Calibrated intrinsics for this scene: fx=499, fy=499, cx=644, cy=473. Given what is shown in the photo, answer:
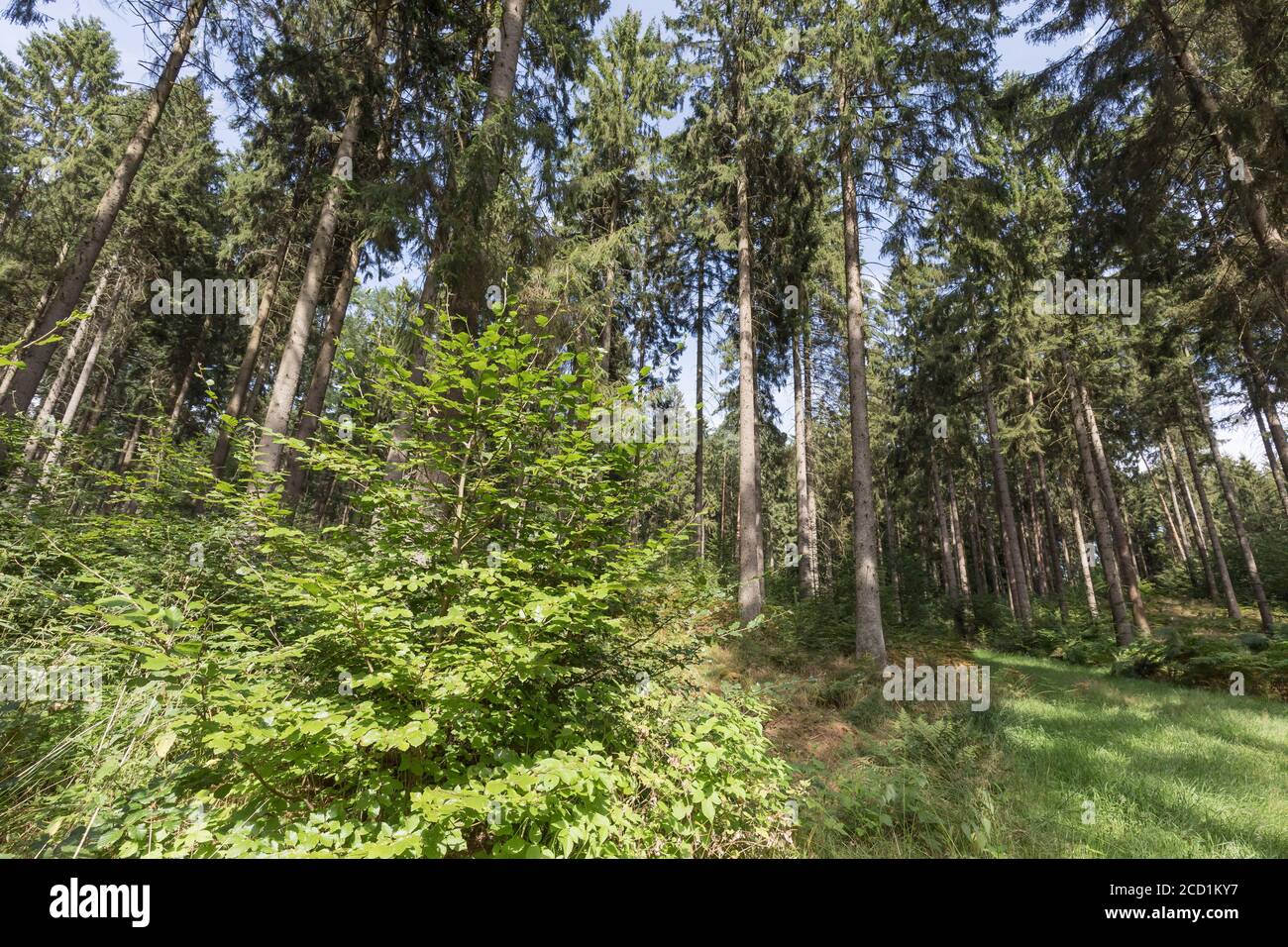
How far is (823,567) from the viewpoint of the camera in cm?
2823

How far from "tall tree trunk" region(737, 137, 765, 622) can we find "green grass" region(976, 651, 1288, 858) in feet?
15.4

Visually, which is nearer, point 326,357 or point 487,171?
point 487,171

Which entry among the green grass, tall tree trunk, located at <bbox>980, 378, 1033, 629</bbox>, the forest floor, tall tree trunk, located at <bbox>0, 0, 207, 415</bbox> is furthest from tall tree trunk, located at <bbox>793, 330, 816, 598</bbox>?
tall tree trunk, located at <bbox>0, 0, 207, 415</bbox>

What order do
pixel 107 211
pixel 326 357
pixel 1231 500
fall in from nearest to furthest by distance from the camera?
pixel 107 211
pixel 326 357
pixel 1231 500

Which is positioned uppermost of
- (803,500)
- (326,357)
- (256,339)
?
(256,339)

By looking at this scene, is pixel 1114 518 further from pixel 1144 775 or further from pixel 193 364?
pixel 193 364

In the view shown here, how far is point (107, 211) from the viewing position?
29.1 ft

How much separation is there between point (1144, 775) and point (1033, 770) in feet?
2.86

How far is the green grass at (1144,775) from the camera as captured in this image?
3516 mm

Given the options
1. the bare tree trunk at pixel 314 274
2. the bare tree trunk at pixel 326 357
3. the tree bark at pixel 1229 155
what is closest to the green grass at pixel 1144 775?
the tree bark at pixel 1229 155

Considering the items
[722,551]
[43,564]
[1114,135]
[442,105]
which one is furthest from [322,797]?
[722,551]

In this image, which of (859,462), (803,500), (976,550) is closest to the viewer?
(859,462)

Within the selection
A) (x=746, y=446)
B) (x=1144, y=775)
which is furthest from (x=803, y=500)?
(x=1144, y=775)

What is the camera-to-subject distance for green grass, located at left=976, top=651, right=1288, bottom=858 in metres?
3.52
